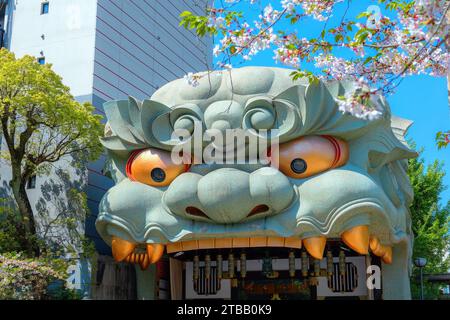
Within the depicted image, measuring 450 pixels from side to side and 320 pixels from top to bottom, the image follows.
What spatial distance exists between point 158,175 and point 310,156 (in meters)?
3.48

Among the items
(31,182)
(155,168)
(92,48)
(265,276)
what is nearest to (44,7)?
(92,48)

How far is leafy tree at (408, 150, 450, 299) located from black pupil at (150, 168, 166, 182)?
1177 cm

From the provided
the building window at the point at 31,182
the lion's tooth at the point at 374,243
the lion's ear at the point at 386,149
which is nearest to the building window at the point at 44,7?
the building window at the point at 31,182

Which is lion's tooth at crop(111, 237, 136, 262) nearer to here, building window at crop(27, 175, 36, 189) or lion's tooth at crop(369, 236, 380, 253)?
building window at crop(27, 175, 36, 189)

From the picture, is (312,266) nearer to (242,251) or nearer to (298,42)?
(242,251)

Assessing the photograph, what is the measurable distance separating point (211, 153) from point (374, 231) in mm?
3999

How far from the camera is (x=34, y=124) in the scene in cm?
1423

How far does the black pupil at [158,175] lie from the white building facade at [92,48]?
358cm

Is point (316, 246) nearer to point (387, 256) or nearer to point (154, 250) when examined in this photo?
point (387, 256)

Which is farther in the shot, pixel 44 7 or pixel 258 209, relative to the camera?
pixel 44 7

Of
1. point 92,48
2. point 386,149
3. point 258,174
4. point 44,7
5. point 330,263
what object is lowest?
point 330,263

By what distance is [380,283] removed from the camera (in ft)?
48.6

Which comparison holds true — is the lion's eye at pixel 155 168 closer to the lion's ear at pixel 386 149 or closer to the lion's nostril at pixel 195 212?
the lion's nostril at pixel 195 212
